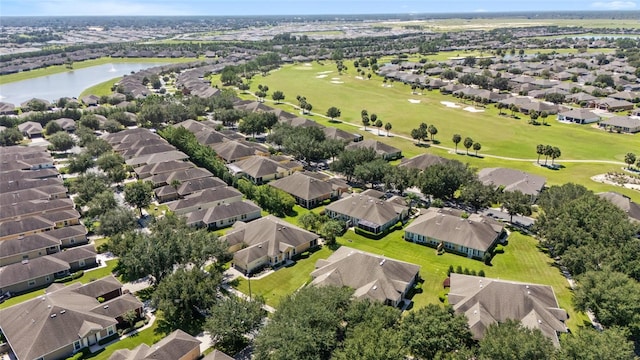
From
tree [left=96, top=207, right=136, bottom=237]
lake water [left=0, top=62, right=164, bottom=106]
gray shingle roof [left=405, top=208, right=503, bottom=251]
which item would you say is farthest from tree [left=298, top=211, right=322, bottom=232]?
lake water [left=0, top=62, right=164, bottom=106]

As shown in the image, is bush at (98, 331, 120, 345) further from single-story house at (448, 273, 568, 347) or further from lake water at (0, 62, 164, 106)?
lake water at (0, 62, 164, 106)

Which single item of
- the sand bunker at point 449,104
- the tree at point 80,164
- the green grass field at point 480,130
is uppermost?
the tree at point 80,164

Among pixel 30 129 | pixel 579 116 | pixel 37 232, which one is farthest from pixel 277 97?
pixel 37 232

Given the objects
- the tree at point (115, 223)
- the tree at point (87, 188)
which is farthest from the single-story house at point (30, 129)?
the tree at point (115, 223)

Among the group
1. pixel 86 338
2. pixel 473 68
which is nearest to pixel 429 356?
pixel 86 338

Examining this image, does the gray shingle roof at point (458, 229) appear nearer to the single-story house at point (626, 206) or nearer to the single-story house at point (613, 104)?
the single-story house at point (626, 206)

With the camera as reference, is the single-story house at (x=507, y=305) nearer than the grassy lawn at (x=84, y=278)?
Yes
